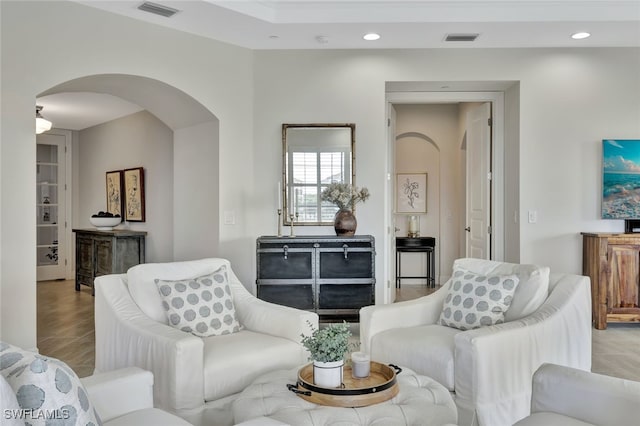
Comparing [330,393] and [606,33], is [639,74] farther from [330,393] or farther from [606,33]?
[330,393]

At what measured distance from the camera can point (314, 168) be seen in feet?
16.9

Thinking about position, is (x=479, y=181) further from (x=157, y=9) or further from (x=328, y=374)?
(x=328, y=374)

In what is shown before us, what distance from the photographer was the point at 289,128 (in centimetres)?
512

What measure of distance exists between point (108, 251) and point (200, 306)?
4.12 meters

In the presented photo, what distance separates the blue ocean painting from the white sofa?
12.1 feet

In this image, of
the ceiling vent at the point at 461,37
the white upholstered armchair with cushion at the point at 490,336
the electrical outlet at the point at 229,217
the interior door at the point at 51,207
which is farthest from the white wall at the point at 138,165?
the white upholstered armchair with cushion at the point at 490,336

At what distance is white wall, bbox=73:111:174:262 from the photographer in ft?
21.8

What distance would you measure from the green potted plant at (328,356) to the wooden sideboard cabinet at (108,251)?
16.5 feet

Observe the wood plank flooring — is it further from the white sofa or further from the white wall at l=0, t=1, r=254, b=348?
the white sofa

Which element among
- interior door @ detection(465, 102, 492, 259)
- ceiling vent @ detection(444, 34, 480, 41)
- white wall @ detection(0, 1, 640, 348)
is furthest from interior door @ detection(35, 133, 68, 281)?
ceiling vent @ detection(444, 34, 480, 41)

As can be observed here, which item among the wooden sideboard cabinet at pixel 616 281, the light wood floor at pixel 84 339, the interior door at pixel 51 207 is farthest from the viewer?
the interior door at pixel 51 207

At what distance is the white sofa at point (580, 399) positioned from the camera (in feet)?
5.92

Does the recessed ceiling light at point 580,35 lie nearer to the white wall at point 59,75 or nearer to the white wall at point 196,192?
the white wall at point 59,75

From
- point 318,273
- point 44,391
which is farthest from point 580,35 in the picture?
point 44,391
